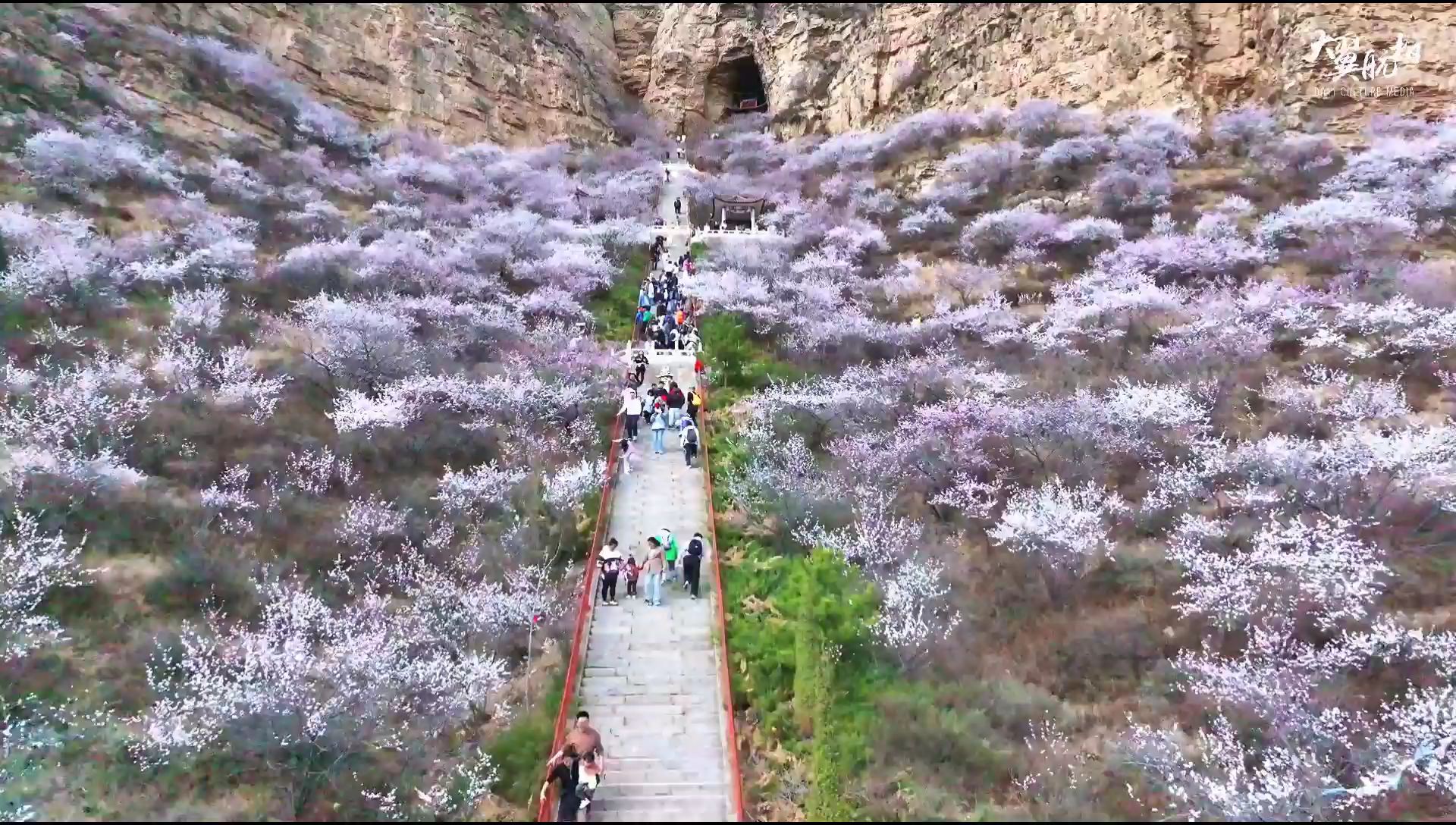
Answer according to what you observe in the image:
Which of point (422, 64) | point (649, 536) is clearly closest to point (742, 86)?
point (422, 64)

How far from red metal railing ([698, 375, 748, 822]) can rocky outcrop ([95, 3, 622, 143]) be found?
21.6m

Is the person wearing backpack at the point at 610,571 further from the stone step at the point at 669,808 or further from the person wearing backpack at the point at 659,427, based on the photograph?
the person wearing backpack at the point at 659,427

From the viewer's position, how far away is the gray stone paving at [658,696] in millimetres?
8359

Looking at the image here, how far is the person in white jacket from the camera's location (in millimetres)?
15086

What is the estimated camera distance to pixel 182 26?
26.5m

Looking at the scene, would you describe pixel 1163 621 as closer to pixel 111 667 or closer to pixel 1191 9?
pixel 111 667

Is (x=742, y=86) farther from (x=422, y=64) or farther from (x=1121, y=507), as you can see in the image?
(x=1121, y=507)

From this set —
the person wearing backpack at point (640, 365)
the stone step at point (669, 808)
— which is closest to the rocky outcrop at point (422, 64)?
the person wearing backpack at point (640, 365)

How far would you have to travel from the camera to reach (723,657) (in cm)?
996

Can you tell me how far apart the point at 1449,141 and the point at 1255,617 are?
2074cm

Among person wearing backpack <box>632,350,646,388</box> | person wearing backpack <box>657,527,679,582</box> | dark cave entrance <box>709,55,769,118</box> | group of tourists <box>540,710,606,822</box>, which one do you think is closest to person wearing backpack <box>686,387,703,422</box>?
person wearing backpack <box>632,350,646,388</box>

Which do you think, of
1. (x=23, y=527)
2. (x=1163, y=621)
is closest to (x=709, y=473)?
(x=1163, y=621)

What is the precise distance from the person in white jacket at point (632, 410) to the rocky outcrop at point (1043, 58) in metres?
23.5

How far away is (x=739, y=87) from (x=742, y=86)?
0.73ft
